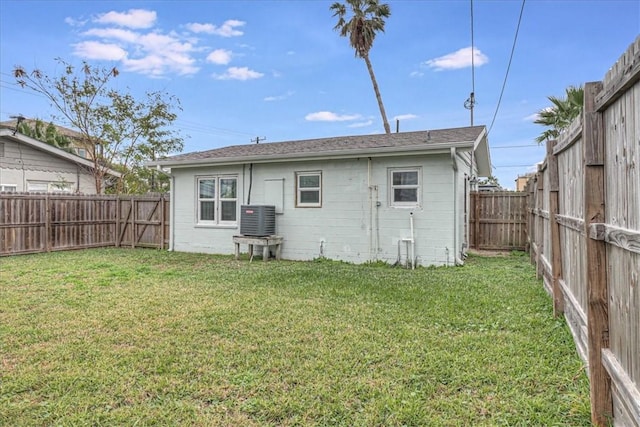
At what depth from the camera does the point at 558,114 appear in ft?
35.9

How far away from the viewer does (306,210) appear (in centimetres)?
939

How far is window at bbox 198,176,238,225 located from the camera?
34.1 feet

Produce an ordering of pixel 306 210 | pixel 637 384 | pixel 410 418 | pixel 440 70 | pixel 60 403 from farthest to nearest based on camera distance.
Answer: pixel 440 70 → pixel 306 210 → pixel 60 403 → pixel 410 418 → pixel 637 384

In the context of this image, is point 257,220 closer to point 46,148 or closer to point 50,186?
point 46,148

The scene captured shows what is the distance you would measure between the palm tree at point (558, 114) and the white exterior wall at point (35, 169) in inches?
633

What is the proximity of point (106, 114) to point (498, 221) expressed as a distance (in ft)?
49.6

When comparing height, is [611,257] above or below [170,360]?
above

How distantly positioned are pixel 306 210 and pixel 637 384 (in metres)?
7.93

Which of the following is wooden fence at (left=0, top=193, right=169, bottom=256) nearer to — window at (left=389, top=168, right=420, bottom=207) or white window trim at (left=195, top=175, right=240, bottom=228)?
white window trim at (left=195, top=175, right=240, bottom=228)

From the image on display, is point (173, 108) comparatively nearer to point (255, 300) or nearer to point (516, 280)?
point (255, 300)

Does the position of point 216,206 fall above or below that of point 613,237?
above

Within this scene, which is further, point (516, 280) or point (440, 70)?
point (440, 70)

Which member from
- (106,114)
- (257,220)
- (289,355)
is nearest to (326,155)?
A: (257,220)

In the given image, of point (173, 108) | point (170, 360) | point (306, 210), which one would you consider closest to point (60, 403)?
point (170, 360)
